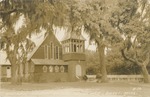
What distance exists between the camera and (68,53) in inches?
2185

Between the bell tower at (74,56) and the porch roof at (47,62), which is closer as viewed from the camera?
the porch roof at (47,62)

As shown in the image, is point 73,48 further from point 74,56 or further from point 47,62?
point 47,62

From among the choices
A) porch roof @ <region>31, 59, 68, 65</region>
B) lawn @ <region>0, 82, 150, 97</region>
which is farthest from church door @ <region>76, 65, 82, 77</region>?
lawn @ <region>0, 82, 150, 97</region>

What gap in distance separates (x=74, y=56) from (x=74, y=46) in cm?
188

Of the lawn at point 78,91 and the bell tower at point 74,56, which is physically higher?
the bell tower at point 74,56

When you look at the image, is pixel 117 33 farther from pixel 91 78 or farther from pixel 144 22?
pixel 91 78

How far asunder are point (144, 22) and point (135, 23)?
1.42 meters

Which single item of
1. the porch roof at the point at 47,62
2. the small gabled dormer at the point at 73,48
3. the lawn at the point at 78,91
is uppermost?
the small gabled dormer at the point at 73,48

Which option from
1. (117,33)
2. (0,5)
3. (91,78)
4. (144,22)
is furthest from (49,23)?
(91,78)

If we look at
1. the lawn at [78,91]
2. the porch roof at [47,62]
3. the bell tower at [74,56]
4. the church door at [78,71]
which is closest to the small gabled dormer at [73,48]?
the bell tower at [74,56]

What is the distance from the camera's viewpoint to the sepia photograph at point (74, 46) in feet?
62.7

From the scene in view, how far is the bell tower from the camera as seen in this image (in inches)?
2159

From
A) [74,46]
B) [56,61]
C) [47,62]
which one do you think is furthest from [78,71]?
[47,62]

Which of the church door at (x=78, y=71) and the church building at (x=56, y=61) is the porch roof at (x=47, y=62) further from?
the church door at (x=78, y=71)
